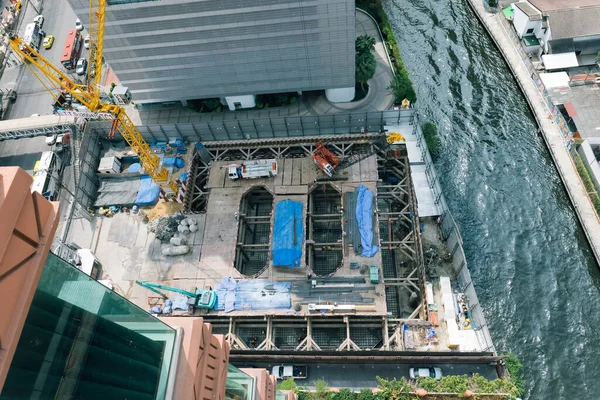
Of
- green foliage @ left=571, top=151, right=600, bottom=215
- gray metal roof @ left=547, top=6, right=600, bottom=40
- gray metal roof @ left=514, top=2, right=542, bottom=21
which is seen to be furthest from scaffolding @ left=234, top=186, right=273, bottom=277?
gray metal roof @ left=547, top=6, right=600, bottom=40

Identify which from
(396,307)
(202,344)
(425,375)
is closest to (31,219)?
(202,344)

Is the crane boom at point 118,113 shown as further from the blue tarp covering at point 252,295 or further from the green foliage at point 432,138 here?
the green foliage at point 432,138

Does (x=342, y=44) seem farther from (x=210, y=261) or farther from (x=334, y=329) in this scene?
(x=334, y=329)

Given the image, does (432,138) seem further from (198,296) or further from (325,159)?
(198,296)

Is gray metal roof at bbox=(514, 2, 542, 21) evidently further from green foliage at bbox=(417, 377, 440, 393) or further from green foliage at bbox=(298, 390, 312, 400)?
green foliage at bbox=(298, 390, 312, 400)

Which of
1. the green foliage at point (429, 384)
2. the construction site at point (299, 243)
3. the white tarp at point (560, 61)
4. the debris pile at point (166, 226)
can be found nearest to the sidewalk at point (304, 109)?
the construction site at point (299, 243)

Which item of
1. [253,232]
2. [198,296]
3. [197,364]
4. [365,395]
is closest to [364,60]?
[253,232]
